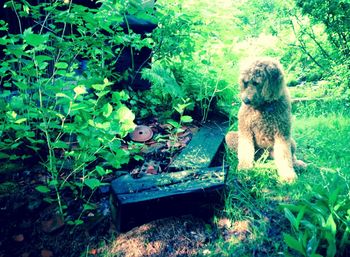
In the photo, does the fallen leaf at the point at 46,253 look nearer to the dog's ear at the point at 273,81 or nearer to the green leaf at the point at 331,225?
the green leaf at the point at 331,225

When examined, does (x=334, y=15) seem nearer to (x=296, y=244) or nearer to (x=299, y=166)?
(x=299, y=166)

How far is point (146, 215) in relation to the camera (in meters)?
2.37

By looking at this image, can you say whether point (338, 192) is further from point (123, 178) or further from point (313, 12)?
point (313, 12)

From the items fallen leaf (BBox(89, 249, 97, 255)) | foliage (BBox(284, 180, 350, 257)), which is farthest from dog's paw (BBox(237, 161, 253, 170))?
fallen leaf (BBox(89, 249, 97, 255))

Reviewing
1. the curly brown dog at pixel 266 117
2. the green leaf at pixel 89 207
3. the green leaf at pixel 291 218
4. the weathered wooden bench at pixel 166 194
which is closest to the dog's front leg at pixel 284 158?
the curly brown dog at pixel 266 117

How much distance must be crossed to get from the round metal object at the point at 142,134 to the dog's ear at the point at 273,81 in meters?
1.41

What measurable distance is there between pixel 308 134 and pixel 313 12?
5.45 feet

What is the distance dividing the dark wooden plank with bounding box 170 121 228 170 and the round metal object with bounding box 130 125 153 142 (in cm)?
47

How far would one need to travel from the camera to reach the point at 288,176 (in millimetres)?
2773

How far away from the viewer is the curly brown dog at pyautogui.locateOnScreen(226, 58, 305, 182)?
251cm

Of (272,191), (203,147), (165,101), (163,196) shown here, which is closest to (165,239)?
(163,196)

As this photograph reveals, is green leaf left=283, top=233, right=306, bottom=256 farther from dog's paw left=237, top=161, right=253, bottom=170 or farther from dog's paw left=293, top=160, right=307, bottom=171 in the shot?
dog's paw left=293, top=160, right=307, bottom=171

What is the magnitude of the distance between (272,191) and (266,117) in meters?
0.68

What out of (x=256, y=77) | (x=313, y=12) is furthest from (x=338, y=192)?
(x=313, y=12)
